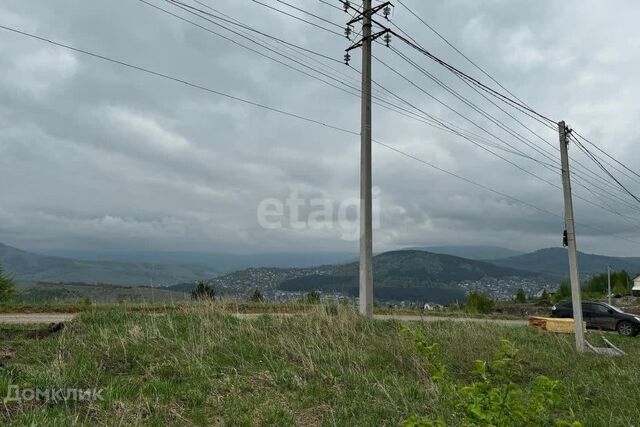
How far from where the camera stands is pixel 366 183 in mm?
15703

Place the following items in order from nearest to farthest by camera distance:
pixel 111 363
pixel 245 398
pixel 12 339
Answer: pixel 245 398
pixel 111 363
pixel 12 339

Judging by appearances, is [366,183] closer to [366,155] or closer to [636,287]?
[366,155]

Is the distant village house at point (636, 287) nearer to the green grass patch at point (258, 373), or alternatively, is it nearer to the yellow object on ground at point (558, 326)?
the yellow object on ground at point (558, 326)

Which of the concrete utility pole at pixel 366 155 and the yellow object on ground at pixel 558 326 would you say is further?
the yellow object on ground at pixel 558 326

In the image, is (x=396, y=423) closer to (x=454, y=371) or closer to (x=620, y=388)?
(x=454, y=371)

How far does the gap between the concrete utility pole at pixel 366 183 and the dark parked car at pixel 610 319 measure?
1778 centimetres

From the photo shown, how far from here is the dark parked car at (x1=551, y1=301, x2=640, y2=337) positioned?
24797mm

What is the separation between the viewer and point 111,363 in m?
8.58

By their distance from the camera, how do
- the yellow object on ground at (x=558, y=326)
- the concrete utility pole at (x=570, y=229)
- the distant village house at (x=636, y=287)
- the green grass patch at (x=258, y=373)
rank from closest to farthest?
1. the green grass patch at (x=258, y=373)
2. the concrete utility pole at (x=570, y=229)
3. the yellow object on ground at (x=558, y=326)
4. the distant village house at (x=636, y=287)

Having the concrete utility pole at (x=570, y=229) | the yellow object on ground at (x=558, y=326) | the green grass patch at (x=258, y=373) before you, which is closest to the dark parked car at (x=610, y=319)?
the yellow object on ground at (x=558, y=326)

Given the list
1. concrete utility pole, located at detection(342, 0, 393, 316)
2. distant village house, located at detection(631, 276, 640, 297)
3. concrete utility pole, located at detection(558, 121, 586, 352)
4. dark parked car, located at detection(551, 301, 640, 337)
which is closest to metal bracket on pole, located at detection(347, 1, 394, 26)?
concrete utility pole, located at detection(342, 0, 393, 316)

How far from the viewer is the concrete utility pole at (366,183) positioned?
15219mm

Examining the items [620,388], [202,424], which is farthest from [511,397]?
[620,388]

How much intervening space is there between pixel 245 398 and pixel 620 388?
26.2ft
